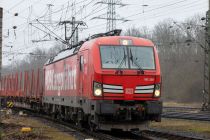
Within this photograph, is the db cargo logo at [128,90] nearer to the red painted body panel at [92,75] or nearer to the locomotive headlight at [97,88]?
the red painted body panel at [92,75]

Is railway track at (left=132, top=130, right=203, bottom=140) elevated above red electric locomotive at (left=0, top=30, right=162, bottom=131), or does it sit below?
below

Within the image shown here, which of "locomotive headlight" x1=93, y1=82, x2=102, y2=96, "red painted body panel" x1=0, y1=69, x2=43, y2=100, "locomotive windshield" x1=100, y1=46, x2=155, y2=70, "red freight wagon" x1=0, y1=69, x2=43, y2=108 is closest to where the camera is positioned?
"locomotive headlight" x1=93, y1=82, x2=102, y2=96

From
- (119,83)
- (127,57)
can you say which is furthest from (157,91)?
(127,57)

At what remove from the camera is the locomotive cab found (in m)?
14.3

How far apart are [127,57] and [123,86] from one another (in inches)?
45.7

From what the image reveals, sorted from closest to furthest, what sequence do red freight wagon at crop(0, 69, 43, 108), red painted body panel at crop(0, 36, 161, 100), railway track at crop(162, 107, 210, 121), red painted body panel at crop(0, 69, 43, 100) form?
red painted body panel at crop(0, 36, 161, 100), railway track at crop(162, 107, 210, 121), red freight wagon at crop(0, 69, 43, 108), red painted body panel at crop(0, 69, 43, 100)

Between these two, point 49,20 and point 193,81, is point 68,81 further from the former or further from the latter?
point 193,81

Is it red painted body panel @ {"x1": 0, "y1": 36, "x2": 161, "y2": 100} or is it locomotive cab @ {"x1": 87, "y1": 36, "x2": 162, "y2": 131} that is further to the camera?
red painted body panel @ {"x1": 0, "y1": 36, "x2": 161, "y2": 100}

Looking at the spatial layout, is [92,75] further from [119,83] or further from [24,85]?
[24,85]

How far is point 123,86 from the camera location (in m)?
14.5

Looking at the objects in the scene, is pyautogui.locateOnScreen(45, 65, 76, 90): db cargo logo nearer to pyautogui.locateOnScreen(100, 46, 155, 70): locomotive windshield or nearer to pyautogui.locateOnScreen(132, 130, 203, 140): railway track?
pyautogui.locateOnScreen(100, 46, 155, 70): locomotive windshield

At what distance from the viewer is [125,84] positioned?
47.7ft

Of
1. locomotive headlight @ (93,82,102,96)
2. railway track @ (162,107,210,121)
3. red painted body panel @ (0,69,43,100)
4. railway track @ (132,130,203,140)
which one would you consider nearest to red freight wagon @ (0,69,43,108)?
red painted body panel @ (0,69,43,100)

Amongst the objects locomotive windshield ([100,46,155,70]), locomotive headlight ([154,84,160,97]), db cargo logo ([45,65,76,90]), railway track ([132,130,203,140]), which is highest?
locomotive windshield ([100,46,155,70])
